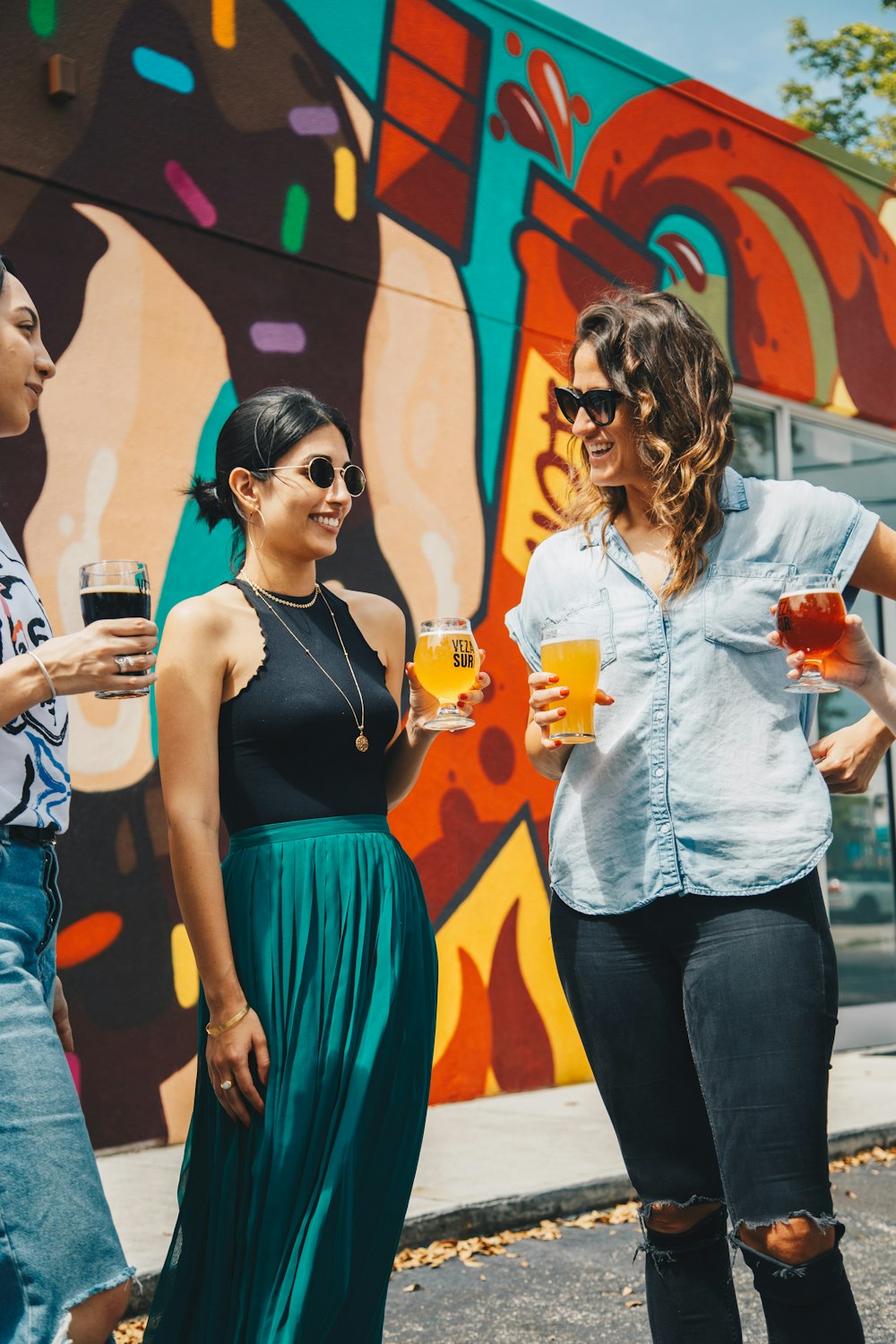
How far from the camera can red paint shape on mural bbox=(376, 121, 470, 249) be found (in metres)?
6.06

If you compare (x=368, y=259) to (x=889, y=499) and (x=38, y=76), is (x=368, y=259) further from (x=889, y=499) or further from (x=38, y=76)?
(x=889, y=499)

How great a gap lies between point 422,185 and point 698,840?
4710mm

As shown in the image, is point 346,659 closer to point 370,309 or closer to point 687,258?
point 370,309

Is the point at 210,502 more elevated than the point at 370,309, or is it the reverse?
the point at 370,309

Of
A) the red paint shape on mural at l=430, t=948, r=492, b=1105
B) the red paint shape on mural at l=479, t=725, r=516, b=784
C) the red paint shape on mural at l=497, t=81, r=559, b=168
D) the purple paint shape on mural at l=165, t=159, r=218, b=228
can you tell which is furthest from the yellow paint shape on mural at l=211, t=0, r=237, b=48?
the red paint shape on mural at l=430, t=948, r=492, b=1105

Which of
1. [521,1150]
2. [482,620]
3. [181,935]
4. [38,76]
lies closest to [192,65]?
[38,76]

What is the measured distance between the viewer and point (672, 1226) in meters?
2.30

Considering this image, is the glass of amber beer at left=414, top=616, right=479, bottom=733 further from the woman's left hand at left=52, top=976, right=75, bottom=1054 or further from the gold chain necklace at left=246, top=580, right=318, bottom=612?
the woman's left hand at left=52, top=976, right=75, bottom=1054

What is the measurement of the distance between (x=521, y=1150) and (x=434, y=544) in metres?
2.62

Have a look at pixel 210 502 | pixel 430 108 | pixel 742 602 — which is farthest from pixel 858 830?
pixel 210 502

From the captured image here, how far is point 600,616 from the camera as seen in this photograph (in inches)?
95.8

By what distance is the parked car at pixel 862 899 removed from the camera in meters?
7.82

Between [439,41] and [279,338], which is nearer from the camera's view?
[279,338]

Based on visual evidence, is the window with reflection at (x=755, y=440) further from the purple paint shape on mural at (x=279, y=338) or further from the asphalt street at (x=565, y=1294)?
the asphalt street at (x=565, y=1294)
